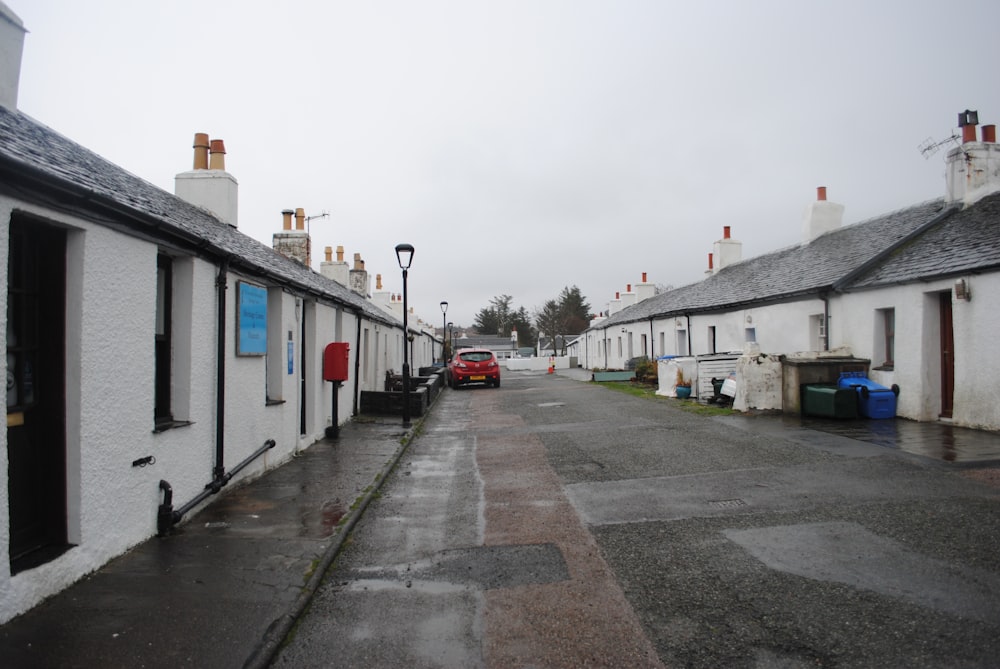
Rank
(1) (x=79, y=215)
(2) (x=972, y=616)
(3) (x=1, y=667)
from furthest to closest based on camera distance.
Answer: (1) (x=79, y=215) → (2) (x=972, y=616) → (3) (x=1, y=667)

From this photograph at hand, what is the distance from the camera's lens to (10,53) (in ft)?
17.0

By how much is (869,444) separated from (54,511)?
35.0 feet

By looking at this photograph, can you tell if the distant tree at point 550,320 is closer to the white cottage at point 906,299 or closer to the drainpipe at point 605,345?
the drainpipe at point 605,345

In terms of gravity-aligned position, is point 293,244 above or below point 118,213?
above

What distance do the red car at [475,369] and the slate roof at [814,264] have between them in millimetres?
8180

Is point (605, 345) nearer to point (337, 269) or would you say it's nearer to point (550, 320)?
point (337, 269)

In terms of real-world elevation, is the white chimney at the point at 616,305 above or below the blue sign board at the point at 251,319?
above

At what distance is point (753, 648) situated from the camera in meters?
3.44

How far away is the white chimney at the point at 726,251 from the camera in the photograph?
101 ft

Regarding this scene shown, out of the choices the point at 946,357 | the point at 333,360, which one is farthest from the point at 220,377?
the point at 946,357

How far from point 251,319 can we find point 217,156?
556 centimetres

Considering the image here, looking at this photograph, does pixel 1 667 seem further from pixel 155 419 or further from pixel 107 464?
pixel 155 419

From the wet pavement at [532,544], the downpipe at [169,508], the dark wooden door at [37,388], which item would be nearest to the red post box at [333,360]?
the wet pavement at [532,544]

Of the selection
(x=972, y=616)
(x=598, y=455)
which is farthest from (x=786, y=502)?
(x=598, y=455)
